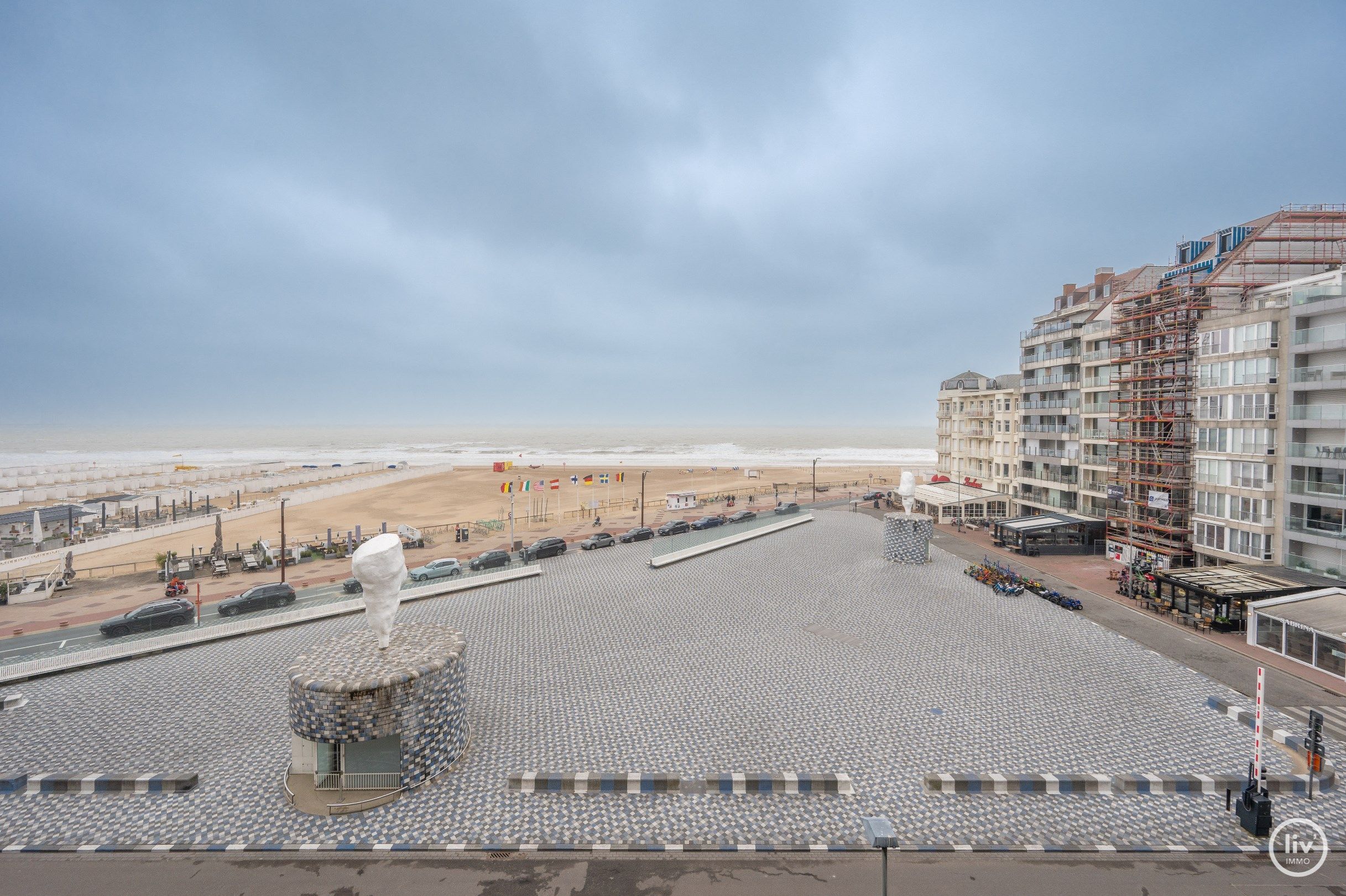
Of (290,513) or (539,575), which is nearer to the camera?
(539,575)

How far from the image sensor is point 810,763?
14625 mm

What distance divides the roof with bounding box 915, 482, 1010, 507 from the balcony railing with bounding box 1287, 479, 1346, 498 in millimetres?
24115

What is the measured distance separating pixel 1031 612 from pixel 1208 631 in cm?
748

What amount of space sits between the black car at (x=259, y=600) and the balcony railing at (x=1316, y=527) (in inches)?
1970

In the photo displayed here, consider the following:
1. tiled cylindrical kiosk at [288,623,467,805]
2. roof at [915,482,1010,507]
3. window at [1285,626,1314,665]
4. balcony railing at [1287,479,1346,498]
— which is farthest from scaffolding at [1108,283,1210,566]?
tiled cylindrical kiosk at [288,623,467,805]

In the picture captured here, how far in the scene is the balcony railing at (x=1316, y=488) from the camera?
91.2 ft

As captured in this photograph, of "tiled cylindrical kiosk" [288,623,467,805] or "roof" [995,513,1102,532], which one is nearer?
"tiled cylindrical kiosk" [288,623,467,805]

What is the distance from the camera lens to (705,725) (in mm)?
16641

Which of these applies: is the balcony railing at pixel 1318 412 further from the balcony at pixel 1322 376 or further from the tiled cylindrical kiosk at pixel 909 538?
the tiled cylindrical kiosk at pixel 909 538

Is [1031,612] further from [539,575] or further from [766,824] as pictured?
[539,575]

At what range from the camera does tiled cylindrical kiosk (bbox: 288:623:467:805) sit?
13.2 meters

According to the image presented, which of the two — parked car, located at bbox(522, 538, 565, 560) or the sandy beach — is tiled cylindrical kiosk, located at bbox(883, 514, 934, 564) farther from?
the sandy beach

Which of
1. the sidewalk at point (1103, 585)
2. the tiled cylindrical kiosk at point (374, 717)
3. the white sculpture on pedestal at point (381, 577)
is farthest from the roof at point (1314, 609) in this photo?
the white sculpture on pedestal at point (381, 577)

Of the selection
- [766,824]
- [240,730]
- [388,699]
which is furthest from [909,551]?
[240,730]
